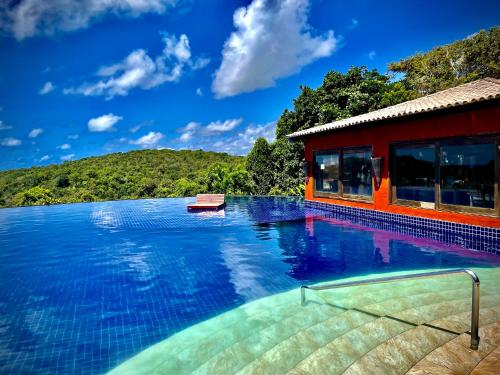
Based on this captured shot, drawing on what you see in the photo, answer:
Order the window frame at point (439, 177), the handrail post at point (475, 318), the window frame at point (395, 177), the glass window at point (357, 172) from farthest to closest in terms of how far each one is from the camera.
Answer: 1. the glass window at point (357, 172)
2. the window frame at point (395, 177)
3. the window frame at point (439, 177)
4. the handrail post at point (475, 318)

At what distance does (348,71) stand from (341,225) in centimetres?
1295

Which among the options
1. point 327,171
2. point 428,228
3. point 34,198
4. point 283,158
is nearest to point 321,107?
point 283,158

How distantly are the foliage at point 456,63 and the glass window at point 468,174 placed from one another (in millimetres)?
18103

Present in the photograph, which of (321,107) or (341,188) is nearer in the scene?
(341,188)

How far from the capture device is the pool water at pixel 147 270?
4184 millimetres

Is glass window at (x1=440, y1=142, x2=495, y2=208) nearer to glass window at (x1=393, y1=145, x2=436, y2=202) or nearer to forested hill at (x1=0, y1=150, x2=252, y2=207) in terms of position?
glass window at (x1=393, y1=145, x2=436, y2=202)

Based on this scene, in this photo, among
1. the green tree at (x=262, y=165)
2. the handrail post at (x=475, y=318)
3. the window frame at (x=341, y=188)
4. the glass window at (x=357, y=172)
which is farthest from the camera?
the green tree at (x=262, y=165)

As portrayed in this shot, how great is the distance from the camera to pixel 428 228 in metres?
9.72


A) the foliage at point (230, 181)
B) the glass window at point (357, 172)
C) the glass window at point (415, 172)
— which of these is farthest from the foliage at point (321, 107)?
the glass window at point (415, 172)

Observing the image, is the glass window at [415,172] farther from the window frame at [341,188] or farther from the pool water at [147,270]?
the pool water at [147,270]

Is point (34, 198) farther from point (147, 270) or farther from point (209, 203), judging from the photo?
point (147, 270)

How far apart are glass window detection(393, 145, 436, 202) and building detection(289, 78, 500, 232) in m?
0.03

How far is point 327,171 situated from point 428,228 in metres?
5.39

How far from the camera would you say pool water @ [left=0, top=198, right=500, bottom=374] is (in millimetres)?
4184
